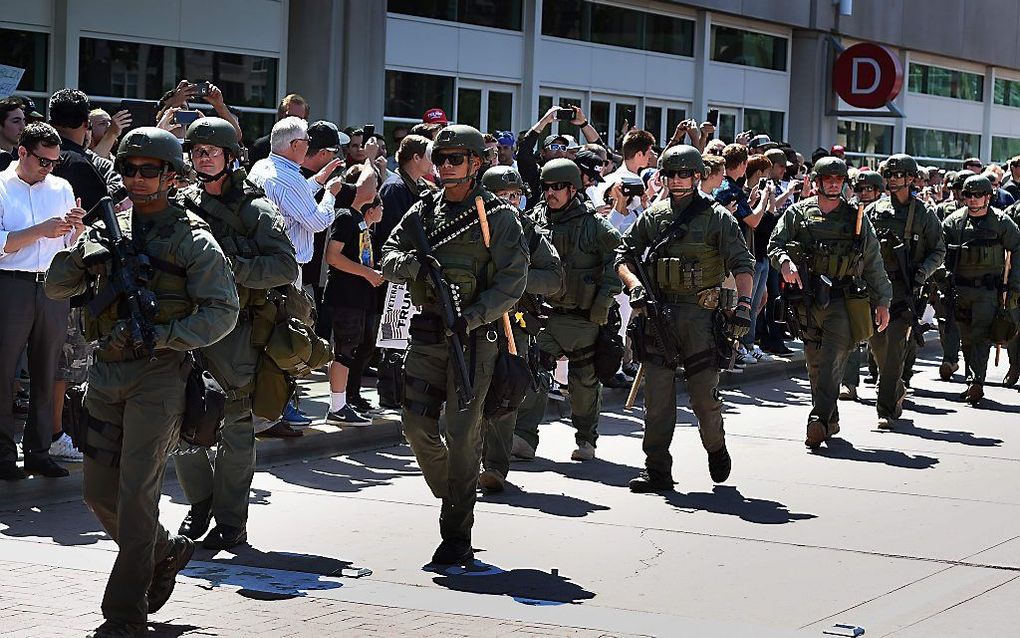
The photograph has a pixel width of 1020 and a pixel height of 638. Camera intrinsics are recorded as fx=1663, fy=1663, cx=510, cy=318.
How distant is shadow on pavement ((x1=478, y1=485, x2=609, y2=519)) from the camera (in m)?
9.62

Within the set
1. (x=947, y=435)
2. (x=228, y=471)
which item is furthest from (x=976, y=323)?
(x=228, y=471)

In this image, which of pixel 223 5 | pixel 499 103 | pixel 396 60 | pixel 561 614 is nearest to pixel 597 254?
pixel 561 614

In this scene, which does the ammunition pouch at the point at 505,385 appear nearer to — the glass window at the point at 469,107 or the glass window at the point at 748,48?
the glass window at the point at 469,107

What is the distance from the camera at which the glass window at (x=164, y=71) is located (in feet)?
58.2

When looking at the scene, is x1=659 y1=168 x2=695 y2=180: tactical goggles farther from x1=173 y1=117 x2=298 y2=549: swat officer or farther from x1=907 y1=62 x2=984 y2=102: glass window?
x1=907 y1=62 x2=984 y2=102: glass window

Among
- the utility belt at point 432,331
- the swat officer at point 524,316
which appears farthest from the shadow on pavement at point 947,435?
the utility belt at point 432,331

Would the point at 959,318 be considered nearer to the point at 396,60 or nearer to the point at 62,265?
the point at 396,60

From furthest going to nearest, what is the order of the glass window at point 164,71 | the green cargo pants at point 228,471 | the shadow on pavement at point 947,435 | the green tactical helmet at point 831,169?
1. the glass window at point 164,71
2. the shadow on pavement at point 947,435
3. the green tactical helmet at point 831,169
4. the green cargo pants at point 228,471

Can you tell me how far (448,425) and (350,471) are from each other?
2.77 meters

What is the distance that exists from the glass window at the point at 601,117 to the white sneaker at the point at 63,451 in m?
17.0

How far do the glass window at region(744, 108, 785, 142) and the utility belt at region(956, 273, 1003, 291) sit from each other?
15860mm

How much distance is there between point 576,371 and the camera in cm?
1130

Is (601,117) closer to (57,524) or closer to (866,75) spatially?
(866,75)

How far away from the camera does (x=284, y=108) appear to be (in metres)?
12.7
